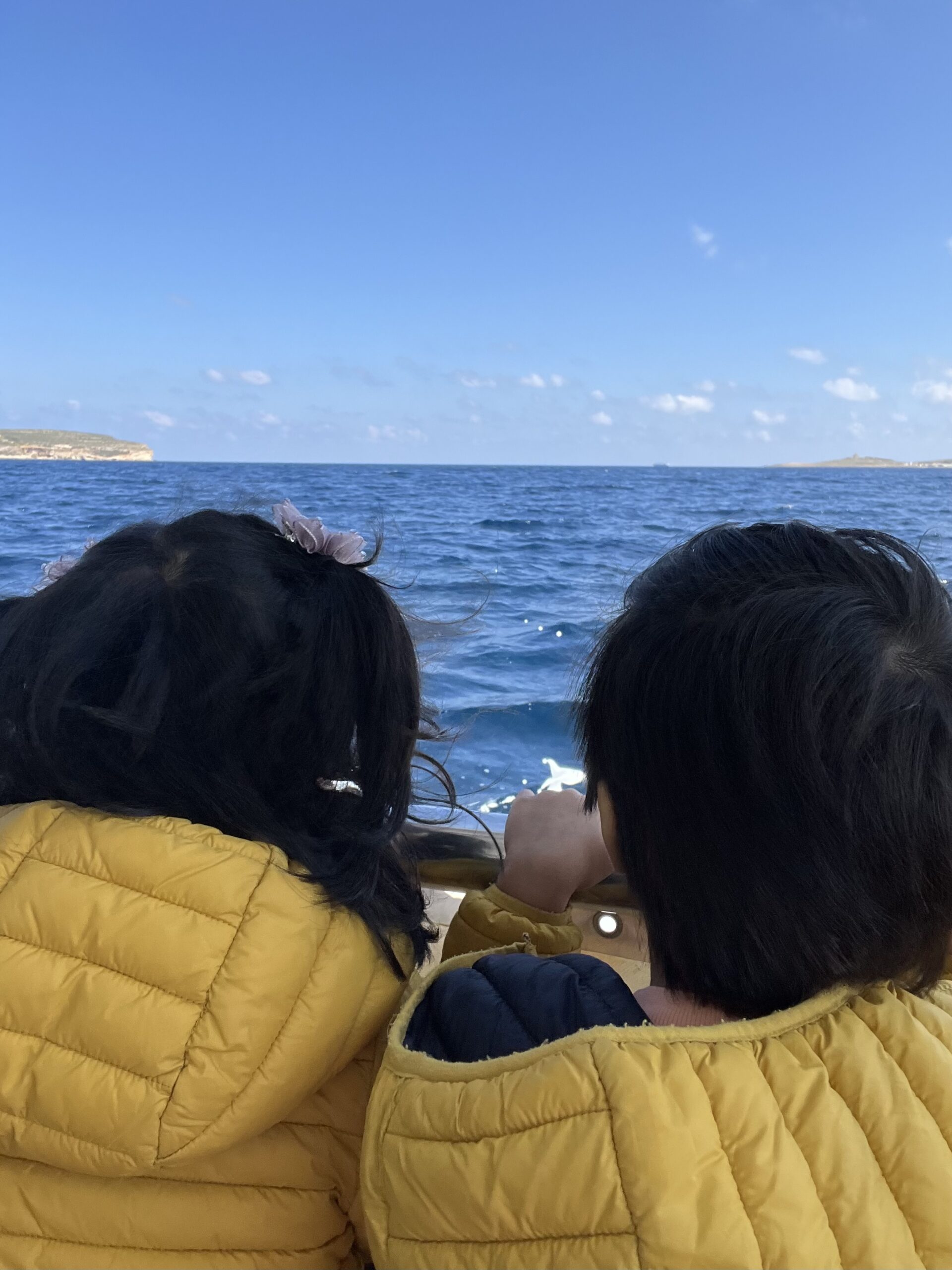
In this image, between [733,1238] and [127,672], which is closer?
[733,1238]

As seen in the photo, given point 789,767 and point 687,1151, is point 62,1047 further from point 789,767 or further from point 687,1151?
point 789,767

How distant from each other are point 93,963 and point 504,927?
0.44 meters

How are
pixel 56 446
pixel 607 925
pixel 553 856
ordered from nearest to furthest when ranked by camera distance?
1. pixel 553 856
2. pixel 607 925
3. pixel 56 446

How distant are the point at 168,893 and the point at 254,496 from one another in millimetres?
543

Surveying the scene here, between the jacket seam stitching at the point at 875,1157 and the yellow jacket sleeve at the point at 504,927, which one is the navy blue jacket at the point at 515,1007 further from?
the yellow jacket sleeve at the point at 504,927

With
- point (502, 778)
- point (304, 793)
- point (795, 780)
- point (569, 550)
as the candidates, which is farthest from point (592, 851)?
point (569, 550)

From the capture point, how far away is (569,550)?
1044cm

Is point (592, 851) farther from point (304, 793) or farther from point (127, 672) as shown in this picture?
point (127, 672)

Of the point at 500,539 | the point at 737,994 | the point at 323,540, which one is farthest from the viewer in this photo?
the point at 500,539

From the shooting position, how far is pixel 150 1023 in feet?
2.15

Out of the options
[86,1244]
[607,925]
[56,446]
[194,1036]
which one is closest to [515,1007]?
[194,1036]

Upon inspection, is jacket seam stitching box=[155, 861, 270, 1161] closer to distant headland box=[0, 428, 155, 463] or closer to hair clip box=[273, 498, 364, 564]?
hair clip box=[273, 498, 364, 564]

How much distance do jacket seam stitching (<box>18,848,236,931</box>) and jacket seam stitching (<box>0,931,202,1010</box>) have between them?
5cm

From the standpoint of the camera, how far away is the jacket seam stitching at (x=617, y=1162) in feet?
1.60
